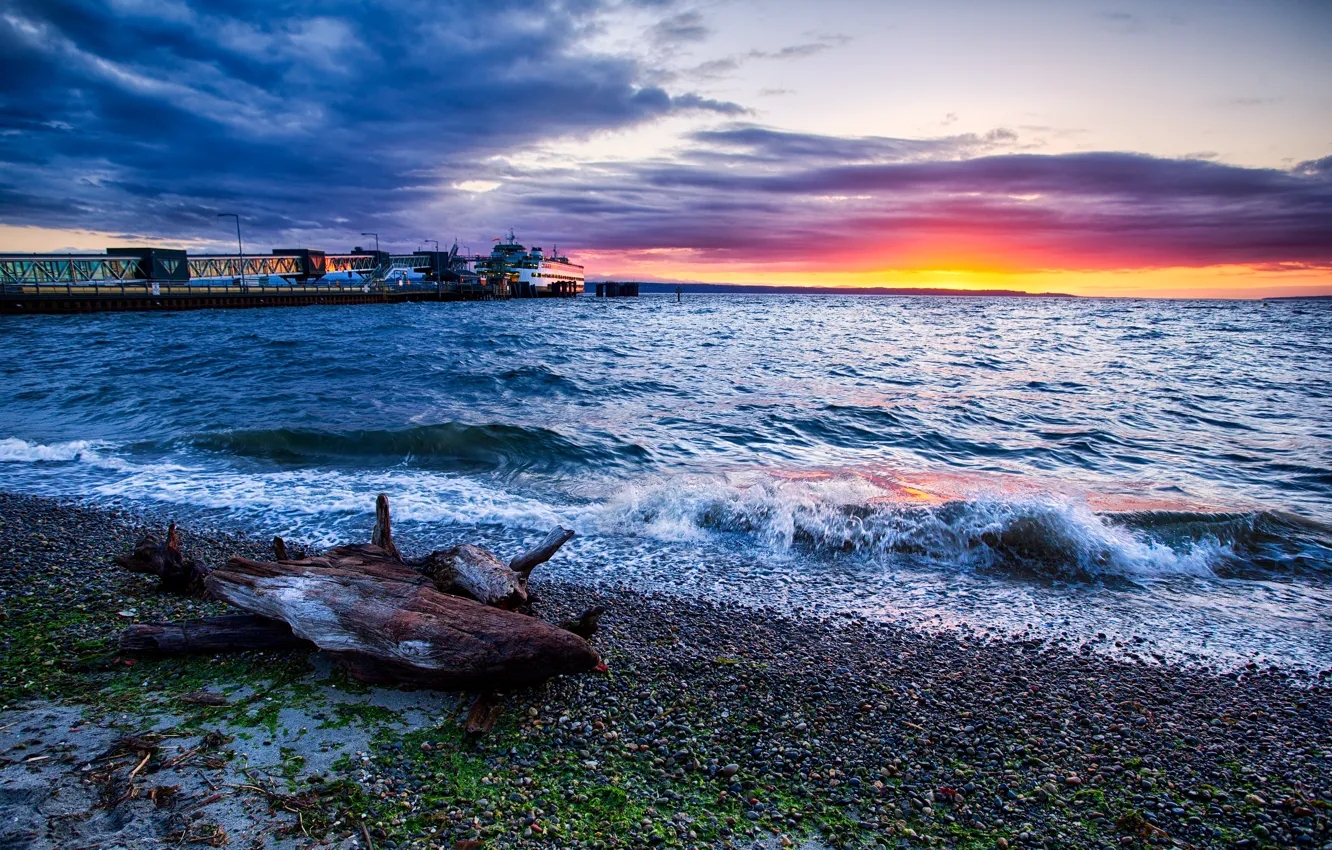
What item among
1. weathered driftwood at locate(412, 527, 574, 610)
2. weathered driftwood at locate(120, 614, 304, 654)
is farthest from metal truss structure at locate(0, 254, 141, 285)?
weathered driftwood at locate(412, 527, 574, 610)

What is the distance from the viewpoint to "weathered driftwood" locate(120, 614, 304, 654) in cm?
466

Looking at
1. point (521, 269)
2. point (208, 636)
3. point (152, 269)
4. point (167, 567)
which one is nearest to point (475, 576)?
point (208, 636)

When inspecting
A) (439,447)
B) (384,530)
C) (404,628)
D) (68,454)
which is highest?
(384,530)

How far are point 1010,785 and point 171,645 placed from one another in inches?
228

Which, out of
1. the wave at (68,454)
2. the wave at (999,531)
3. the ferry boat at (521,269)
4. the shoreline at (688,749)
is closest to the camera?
the shoreline at (688,749)

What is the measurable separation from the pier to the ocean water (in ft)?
131

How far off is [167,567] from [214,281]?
101 metres

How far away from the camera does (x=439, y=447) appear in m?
13.2

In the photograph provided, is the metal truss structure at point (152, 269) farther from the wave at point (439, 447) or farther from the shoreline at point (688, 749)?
the shoreline at point (688, 749)

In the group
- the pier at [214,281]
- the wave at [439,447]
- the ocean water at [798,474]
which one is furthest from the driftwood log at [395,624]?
the pier at [214,281]

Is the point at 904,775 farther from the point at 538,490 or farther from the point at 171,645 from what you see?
the point at 538,490

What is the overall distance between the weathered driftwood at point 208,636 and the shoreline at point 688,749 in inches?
5.1

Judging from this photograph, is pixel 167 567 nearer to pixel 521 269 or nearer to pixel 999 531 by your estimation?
pixel 999 531

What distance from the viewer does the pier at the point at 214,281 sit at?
2285 inches
